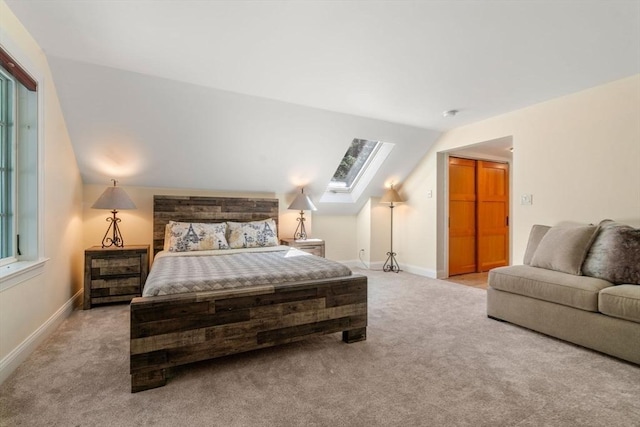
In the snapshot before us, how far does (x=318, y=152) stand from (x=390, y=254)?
2.29m

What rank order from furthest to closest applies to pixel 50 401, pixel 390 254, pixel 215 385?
pixel 390 254
pixel 215 385
pixel 50 401

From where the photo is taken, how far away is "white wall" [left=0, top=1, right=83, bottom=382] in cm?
196

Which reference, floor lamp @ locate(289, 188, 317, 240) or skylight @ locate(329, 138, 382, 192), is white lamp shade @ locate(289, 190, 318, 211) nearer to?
floor lamp @ locate(289, 188, 317, 240)

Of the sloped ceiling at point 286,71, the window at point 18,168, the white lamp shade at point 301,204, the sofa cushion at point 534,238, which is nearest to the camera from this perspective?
the sloped ceiling at point 286,71

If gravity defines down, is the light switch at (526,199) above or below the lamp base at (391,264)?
above

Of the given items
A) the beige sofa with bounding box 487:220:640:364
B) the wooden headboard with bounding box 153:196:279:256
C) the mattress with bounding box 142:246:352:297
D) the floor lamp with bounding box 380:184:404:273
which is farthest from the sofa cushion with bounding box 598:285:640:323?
the wooden headboard with bounding box 153:196:279:256

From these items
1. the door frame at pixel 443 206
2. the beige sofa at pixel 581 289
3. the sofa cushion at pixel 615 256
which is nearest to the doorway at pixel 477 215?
the door frame at pixel 443 206

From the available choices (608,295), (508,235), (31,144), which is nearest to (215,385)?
(31,144)

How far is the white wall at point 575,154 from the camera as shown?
9.21 ft

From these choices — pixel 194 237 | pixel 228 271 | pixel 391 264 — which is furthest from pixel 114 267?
pixel 391 264

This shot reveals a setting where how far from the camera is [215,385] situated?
1.83 m

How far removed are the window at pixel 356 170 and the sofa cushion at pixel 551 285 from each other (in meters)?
2.49

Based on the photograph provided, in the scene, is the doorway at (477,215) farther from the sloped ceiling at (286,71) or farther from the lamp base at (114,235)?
the lamp base at (114,235)

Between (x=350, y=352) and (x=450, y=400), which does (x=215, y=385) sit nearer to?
(x=350, y=352)
